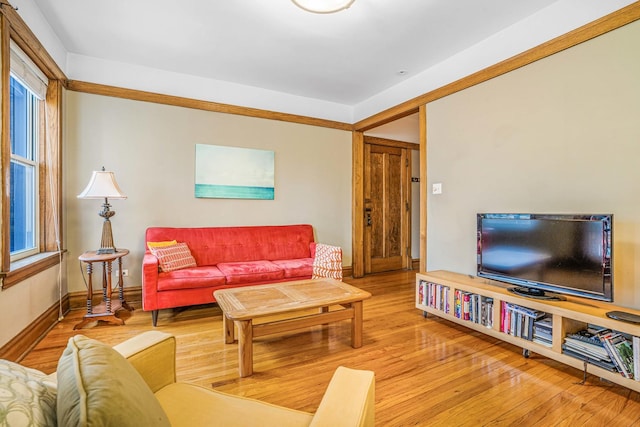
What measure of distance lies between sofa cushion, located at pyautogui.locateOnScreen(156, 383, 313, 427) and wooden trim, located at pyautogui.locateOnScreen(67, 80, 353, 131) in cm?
337

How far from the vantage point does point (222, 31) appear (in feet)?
9.13

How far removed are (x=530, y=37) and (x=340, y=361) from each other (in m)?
3.04

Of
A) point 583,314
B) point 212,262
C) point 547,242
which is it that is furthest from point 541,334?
point 212,262

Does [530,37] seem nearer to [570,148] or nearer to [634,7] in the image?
[634,7]

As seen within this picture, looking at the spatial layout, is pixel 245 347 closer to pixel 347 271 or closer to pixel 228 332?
pixel 228 332

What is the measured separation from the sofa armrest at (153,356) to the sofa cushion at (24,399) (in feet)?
1.23

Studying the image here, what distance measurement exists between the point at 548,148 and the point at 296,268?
102 inches

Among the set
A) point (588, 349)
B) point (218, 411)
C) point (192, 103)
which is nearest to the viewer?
point (218, 411)

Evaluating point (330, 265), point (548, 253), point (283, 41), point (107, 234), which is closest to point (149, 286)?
point (107, 234)

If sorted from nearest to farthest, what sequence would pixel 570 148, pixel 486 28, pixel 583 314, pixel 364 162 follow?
pixel 583 314, pixel 570 148, pixel 486 28, pixel 364 162

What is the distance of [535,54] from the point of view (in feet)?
8.30

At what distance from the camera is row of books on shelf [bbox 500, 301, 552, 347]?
7.12ft

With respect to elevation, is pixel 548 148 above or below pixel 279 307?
above

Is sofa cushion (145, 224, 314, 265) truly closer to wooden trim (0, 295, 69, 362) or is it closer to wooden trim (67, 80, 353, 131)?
wooden trim (0, 295, 69, 362)
